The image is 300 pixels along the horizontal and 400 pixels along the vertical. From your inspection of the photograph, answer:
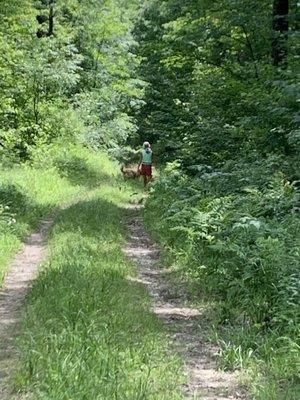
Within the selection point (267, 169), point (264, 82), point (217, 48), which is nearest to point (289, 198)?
point (267, 169)

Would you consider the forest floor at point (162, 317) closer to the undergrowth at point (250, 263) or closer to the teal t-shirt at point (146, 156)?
the undergrowth at point (250, 263)

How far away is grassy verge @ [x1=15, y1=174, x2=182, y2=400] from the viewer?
4.65 m

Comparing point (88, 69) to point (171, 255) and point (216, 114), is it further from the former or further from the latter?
point (171, 255)

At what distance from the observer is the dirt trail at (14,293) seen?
5391mm

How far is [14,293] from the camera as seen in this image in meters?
8.16

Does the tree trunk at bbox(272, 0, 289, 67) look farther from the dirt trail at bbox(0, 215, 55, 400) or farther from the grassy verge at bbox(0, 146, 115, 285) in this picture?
the grassy verge at bbox(0, 146, 115, 285)

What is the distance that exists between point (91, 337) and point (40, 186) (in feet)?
42.3

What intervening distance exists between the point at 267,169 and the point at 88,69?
21.7m

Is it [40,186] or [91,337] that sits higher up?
[91,337]

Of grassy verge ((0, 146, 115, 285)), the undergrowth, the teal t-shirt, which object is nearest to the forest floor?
the undergrowth

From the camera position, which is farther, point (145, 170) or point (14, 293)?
point (145, 170)

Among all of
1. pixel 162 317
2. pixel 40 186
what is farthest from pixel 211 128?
pixel 162 317

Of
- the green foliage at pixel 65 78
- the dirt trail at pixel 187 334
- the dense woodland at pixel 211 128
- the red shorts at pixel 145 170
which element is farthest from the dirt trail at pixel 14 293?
the green foliage at pixel 65 78

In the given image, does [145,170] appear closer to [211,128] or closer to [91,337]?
[211,128]
